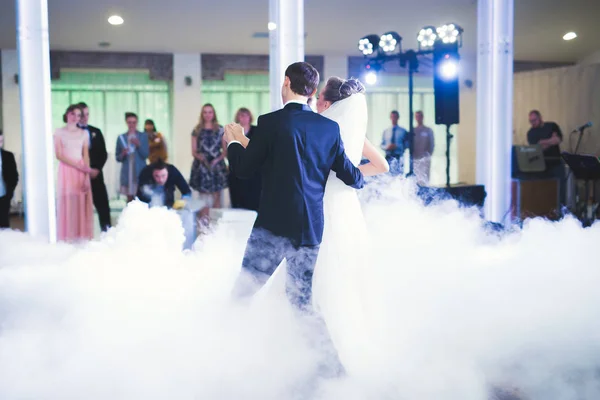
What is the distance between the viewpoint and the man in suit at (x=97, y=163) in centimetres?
658

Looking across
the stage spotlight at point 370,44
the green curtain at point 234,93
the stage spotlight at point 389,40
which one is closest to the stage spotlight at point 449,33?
the stage spotlight at point 389,40

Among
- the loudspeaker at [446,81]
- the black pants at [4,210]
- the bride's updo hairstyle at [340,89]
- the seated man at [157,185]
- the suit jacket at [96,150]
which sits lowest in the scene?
the black pants at [4,210]

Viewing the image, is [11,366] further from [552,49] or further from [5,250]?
[552,49]

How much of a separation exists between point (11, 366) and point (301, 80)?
6.02 ft

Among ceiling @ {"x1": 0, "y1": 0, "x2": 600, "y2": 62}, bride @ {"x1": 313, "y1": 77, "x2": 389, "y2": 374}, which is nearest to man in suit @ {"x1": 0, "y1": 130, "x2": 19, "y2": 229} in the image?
ceiling @ {"x1": 0, "y1": 0, "x2": 600, "y2": 62}

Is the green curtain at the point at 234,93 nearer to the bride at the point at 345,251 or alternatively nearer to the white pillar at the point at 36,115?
the white pillar at the point at 36,115

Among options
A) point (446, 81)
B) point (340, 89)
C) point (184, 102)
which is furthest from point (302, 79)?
point (184, 102)

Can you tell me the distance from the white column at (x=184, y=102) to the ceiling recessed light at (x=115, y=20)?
8.58 ft

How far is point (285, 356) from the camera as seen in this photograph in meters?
3.28

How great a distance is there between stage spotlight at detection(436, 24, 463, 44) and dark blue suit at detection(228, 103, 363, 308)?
4386 mm

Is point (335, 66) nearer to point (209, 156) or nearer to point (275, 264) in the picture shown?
point (209, 156)

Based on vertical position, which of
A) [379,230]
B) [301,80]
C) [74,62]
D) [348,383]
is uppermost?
[74,62]

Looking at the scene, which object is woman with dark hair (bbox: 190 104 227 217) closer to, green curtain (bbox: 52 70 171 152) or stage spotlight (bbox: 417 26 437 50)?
stage spotlight (bbox: 417 26 437 50)

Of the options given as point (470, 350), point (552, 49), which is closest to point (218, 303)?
point (470, 350)
